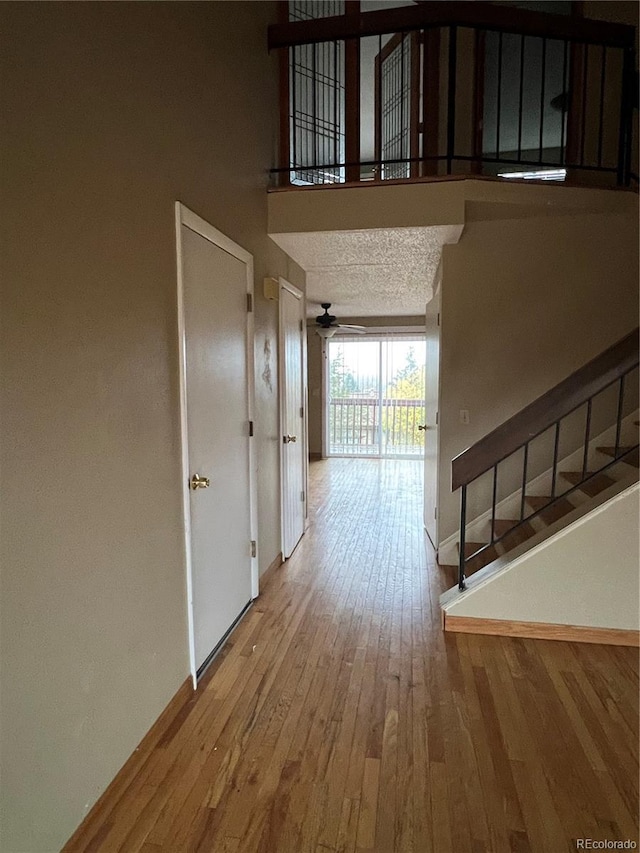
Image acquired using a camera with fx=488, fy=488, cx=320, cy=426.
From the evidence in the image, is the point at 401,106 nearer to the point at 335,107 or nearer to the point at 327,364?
the point at 335,107

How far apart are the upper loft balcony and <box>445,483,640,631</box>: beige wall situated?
208 centimetres

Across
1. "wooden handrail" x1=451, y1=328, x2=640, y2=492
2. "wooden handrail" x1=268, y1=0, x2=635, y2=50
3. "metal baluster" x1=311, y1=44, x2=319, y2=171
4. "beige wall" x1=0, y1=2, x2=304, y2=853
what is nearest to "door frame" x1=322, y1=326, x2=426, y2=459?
"metal baluster" x1=311, y1=44, x2=319, y2=171

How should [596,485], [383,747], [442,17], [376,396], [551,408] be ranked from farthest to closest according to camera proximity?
Answer: [376,396] → [596,485] → [442,17] → [551,408] → [383,747]

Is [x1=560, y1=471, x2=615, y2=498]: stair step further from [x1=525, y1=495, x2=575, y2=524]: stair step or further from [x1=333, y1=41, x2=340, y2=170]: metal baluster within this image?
[x1=333, y1=41, x2=340, y2=170]: metal baluster

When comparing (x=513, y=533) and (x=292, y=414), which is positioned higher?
(x=292, y=414)

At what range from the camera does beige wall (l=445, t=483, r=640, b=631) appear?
7.95ft

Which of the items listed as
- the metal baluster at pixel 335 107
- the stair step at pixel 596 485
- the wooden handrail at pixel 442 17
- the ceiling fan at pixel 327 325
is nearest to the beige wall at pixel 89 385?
the wooden handrail at pixel 442 17

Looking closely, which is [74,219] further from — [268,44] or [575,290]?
[575,290]

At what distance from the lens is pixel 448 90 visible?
10.2 ft

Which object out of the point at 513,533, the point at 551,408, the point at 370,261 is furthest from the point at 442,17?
the point at 513,533

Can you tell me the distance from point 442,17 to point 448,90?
14.9 inches

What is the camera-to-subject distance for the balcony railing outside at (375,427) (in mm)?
7906

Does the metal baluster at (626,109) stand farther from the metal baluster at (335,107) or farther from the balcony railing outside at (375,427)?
the balcony railing outside at (375,427)

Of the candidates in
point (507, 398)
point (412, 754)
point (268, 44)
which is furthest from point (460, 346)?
point (412, 754)
